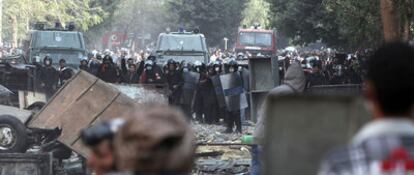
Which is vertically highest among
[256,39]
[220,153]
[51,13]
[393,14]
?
[393,14]

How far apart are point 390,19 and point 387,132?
1169 cm

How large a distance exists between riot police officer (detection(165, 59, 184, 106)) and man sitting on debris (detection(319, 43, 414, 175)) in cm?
1912

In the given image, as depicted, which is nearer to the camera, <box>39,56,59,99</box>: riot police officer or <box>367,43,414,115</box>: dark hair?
<box>367,43,414,115</box>: dark hair

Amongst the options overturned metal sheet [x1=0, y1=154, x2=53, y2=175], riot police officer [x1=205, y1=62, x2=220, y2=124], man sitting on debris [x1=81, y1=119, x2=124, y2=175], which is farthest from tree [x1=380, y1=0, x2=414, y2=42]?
man sitting on debris [x1=81, y1=119, x2=124, y2=175]

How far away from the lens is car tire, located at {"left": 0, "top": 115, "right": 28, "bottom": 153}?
13.7 meters

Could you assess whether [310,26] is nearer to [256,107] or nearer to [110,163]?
[256,107]

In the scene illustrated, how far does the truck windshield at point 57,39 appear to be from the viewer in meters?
28.6

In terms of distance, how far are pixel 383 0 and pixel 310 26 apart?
2549cm

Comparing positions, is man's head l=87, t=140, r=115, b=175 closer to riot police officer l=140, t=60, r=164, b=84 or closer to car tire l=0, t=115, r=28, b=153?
car tire l=0, t=115, r=28, b=153

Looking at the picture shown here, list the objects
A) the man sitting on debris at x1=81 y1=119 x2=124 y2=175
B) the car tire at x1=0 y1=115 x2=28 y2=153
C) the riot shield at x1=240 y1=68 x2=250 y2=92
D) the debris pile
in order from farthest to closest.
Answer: the riot shield at x1=240 y1=68 x2=250 y2=92, the debris pile, the car tire at x1=0 y1=115 x2=28 y2=153, the man sitting on debris at x1=81 y1=119 x2=124 y2=175

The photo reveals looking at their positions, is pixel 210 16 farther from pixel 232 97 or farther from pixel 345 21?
pixel 345 21

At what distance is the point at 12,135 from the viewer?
1374 centimetres

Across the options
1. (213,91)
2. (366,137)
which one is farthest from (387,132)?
(213,91)

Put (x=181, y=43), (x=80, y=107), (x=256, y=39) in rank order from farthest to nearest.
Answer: (x=256, y=39)
(x=181, y=43)
(x=80, y=107)
